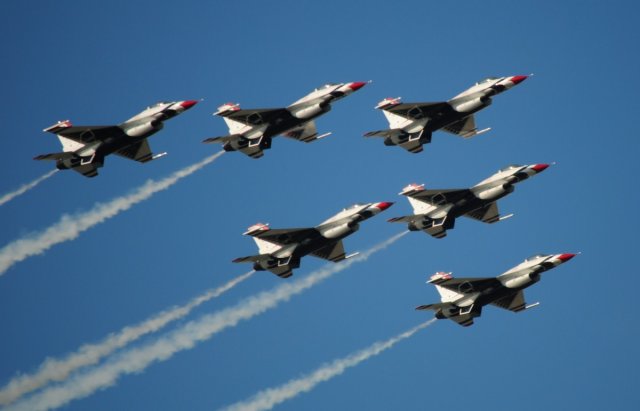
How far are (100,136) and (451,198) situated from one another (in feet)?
97.2

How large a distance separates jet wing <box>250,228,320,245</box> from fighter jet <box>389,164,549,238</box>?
783 centimetres

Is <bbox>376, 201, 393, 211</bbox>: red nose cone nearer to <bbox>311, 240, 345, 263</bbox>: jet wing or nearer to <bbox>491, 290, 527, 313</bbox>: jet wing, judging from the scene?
<bbox>311, 240, 345, 263</bbox>: jet wing

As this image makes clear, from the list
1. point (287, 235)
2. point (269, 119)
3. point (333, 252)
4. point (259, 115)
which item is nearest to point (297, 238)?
point (287, 235)

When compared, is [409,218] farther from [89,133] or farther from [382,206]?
[89,133]

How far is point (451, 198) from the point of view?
140 meters

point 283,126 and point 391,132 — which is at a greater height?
point 283,126

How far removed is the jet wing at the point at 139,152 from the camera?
450ft

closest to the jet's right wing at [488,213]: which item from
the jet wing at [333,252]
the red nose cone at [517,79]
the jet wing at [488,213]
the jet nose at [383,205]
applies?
the jet wing at [488,213]

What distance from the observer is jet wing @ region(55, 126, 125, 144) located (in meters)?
135

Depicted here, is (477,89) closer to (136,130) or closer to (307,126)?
(307,126)

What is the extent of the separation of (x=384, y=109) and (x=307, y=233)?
12.8m

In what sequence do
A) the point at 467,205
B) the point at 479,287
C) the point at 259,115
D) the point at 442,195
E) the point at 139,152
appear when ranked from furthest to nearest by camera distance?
the point at 467,205, the point at 442,195, the point at 479,287, the point at 259,115, the point at 139,152

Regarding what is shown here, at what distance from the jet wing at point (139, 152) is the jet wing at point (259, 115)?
6764 millimetres

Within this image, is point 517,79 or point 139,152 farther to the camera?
point 517,79
